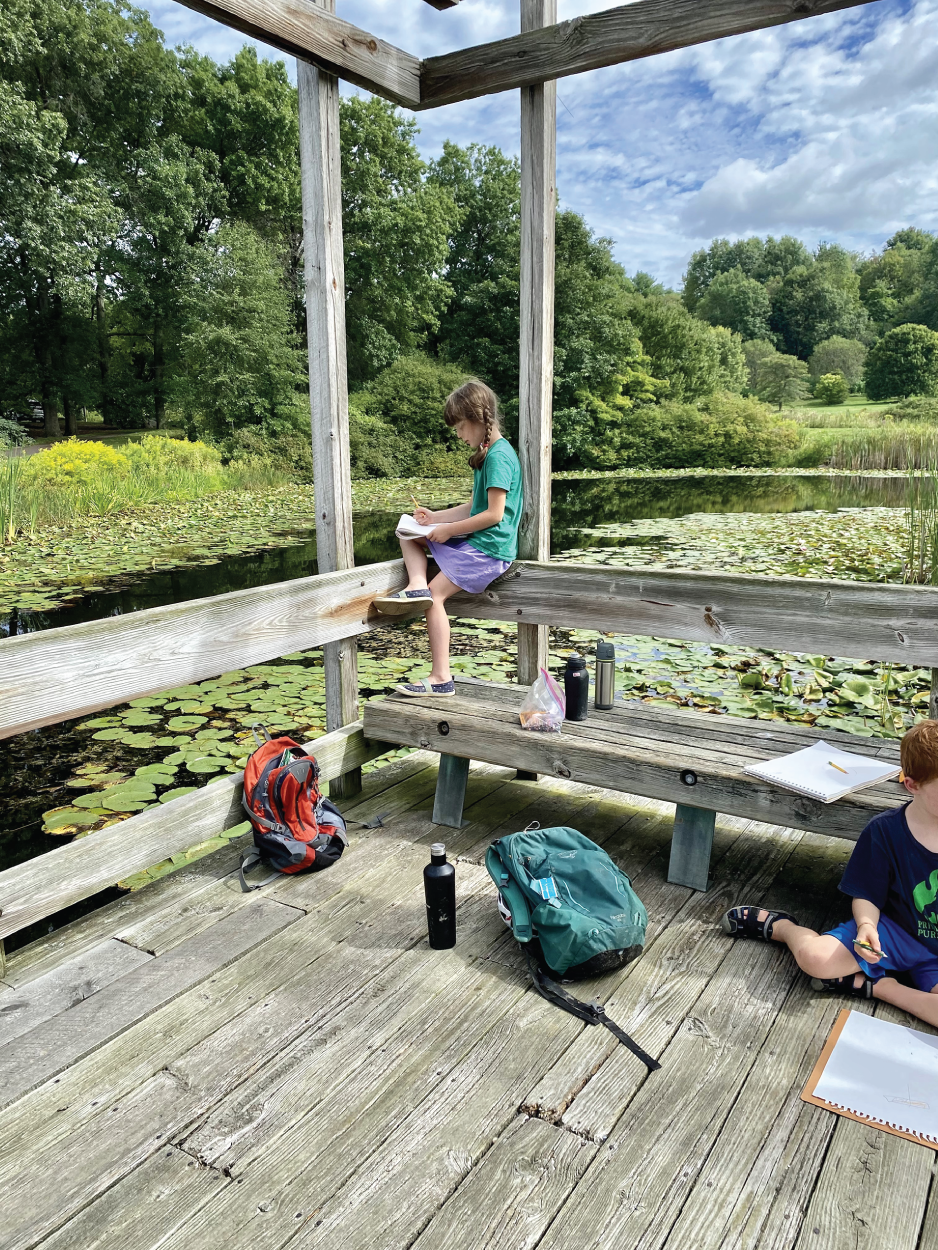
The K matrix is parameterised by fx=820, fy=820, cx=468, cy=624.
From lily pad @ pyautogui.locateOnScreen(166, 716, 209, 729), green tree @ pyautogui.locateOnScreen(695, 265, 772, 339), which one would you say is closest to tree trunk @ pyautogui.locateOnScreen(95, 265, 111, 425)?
lily pad @ pyautogui.locateOnScreen(166, 716, 209, 729)

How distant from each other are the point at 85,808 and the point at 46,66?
2349cm

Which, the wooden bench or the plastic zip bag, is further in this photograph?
the plastic zip bag

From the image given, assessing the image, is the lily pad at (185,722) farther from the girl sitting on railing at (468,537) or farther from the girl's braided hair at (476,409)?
the girl's braided hair at (476,409)

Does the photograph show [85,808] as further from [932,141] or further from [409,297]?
[932,141]

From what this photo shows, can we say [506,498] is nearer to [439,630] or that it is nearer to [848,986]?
[439,630]

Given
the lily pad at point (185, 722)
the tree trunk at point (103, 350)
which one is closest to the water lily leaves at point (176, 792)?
the lily pad at point (185, 722)

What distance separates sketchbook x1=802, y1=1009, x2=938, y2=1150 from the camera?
1.36 meters

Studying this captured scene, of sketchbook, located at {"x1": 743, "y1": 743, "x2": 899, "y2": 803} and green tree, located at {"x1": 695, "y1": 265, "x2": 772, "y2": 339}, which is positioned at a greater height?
green tree, located at {"x1": 695, "y1": 265, "x2": 772, "y2": 339}

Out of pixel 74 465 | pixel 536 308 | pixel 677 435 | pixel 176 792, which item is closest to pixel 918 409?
pixel 677 435

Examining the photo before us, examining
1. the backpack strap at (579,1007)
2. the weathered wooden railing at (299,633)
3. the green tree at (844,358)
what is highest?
the green tree at (844,358)

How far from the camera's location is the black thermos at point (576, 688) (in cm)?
248

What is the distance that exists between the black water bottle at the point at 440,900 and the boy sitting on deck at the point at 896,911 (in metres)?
0.77

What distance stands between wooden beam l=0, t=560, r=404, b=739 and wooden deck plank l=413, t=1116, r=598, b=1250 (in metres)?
1.17

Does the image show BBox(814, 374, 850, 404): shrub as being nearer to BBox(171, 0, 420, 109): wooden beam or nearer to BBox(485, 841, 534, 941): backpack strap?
BBox(171, 0, 420, 109): wooden beam
